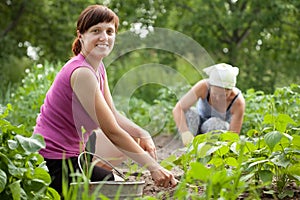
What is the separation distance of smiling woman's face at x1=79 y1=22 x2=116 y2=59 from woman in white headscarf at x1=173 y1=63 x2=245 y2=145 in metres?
1.66

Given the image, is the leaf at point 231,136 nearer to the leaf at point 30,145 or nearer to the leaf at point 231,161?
the leaf at point 231,161

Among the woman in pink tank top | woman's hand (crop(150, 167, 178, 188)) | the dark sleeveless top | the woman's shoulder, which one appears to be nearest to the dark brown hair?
the woman in pink tank top

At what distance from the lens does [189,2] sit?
12.4m

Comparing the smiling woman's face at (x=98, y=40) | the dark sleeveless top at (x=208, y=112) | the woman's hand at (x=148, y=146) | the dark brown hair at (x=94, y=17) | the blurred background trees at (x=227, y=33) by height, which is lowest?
the woman's hand at (x=148, y=146)

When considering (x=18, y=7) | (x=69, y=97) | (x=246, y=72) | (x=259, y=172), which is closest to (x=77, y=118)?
(x=69, y=97)

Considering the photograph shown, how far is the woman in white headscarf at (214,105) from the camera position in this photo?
4422 mm

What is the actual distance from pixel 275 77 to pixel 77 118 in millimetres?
8503

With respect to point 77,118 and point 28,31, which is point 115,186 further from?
point 28,31

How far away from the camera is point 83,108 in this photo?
2.71 meters

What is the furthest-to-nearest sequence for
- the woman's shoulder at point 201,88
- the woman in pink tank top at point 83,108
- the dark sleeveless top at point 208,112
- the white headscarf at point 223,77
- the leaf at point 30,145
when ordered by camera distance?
1. the dark sleeveless top at point 208,112
2. the woman's shoulder at point 201,88
3. the white headscarf at point 223,77
4. the woman in pink tank top at point 83,108
5. the leaf at point 30,145

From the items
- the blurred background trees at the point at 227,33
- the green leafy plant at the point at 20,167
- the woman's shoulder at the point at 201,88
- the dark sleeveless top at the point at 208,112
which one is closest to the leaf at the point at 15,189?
the green leafy plant at the point at 20,167

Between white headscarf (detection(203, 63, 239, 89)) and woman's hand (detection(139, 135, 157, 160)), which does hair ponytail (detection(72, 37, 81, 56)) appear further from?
white headscarf (detection(203, 63, 239, 89))

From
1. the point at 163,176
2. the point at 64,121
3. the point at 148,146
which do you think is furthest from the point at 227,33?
the point at 163,176

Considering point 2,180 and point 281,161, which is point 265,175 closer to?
point 281,161
